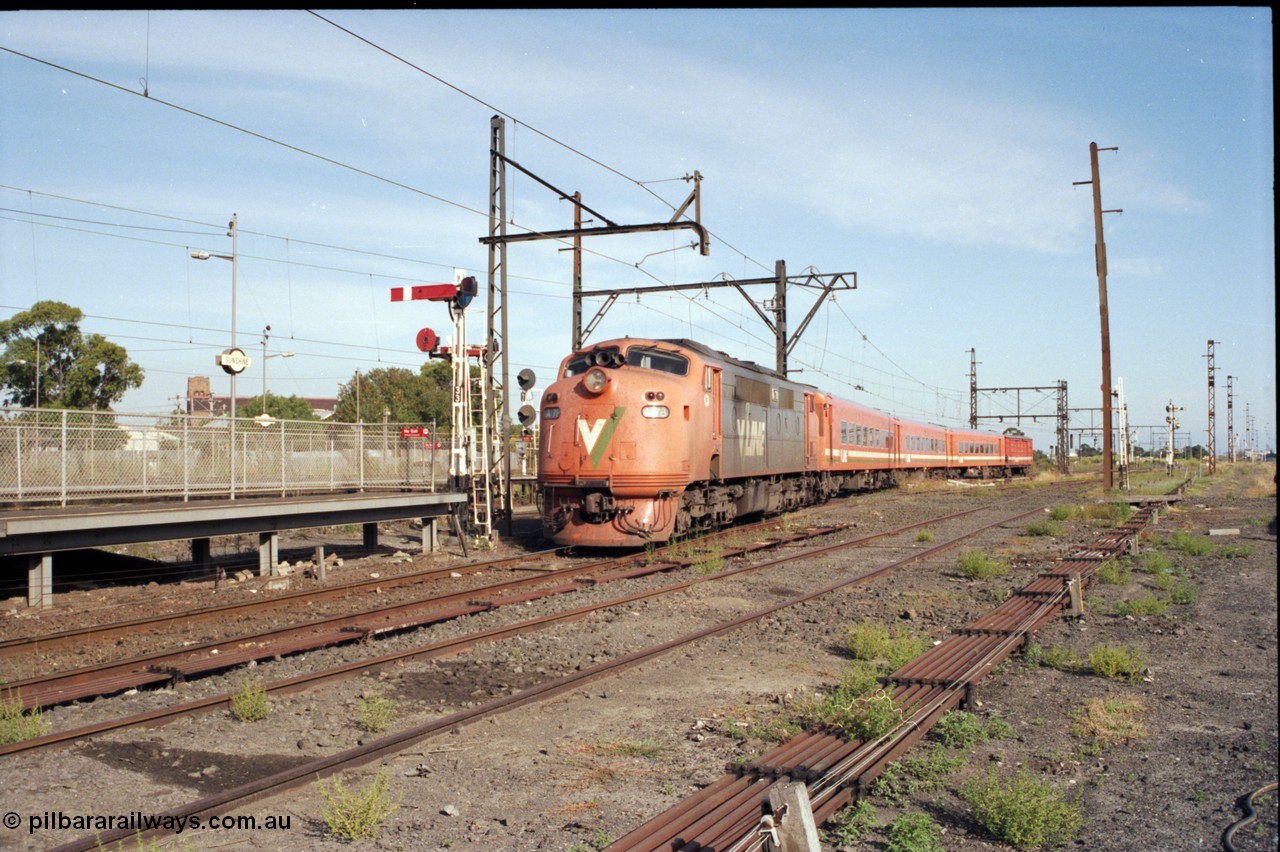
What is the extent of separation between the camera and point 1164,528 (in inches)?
820

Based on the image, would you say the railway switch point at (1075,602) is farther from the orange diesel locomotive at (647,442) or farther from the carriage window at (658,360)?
the carriage window at (658,360)

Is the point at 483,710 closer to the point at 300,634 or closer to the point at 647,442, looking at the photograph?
the point at 300,634

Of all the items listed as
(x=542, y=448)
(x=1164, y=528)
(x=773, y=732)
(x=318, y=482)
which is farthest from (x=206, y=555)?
(x=1164, y=528)

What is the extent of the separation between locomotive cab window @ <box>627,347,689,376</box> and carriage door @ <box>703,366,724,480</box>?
1.70 feet

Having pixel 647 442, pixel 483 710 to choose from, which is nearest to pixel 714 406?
pixel 647 442

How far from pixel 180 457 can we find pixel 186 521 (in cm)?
202

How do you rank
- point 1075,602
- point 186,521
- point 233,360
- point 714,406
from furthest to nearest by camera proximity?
point 233,360
point 714,406
point 186,521
point 1075,602

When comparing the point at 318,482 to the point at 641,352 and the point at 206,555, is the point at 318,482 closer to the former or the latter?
the point at 206,555

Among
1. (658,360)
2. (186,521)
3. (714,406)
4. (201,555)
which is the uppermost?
(658,360)

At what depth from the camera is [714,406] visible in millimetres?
17672

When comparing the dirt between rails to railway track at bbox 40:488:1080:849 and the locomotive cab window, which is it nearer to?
railway track at bbox 40:488:1080:849

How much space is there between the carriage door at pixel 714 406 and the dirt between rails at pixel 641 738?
6.52 metres

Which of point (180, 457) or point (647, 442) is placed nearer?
point (180, 457)

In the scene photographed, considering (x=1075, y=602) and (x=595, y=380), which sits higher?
(x=595, y=380)
